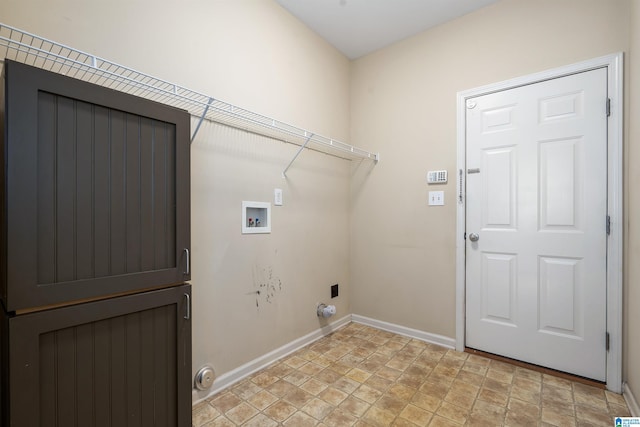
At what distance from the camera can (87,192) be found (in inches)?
38.8

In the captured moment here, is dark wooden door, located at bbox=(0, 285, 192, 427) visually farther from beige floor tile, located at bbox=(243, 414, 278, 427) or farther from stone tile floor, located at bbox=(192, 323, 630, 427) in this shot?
stone tile floor, located at bbox=(192, 323, 630, 427)

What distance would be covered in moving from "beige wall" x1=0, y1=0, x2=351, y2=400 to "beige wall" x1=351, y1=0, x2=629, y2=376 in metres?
0.36

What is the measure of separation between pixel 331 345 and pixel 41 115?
2.32 meters

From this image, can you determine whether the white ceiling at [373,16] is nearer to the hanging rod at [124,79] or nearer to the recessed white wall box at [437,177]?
the hanging rod at [124,79]

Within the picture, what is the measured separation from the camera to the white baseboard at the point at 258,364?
1.76 m

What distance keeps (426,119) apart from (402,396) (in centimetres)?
211

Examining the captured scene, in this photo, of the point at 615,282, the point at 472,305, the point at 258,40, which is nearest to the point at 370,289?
the point at 472,305

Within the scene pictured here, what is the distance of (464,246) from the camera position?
235cm

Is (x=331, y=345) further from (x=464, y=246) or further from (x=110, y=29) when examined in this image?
(x=110, y=29)

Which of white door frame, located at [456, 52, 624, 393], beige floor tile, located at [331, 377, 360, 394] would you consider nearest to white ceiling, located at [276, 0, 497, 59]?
white door frame, located at [456, 52, 624, 393]

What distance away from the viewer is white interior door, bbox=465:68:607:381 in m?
1.87

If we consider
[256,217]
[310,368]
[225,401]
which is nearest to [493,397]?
[310,368]

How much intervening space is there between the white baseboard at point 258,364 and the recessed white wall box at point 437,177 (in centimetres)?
158

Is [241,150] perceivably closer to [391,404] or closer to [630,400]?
[391,404]
